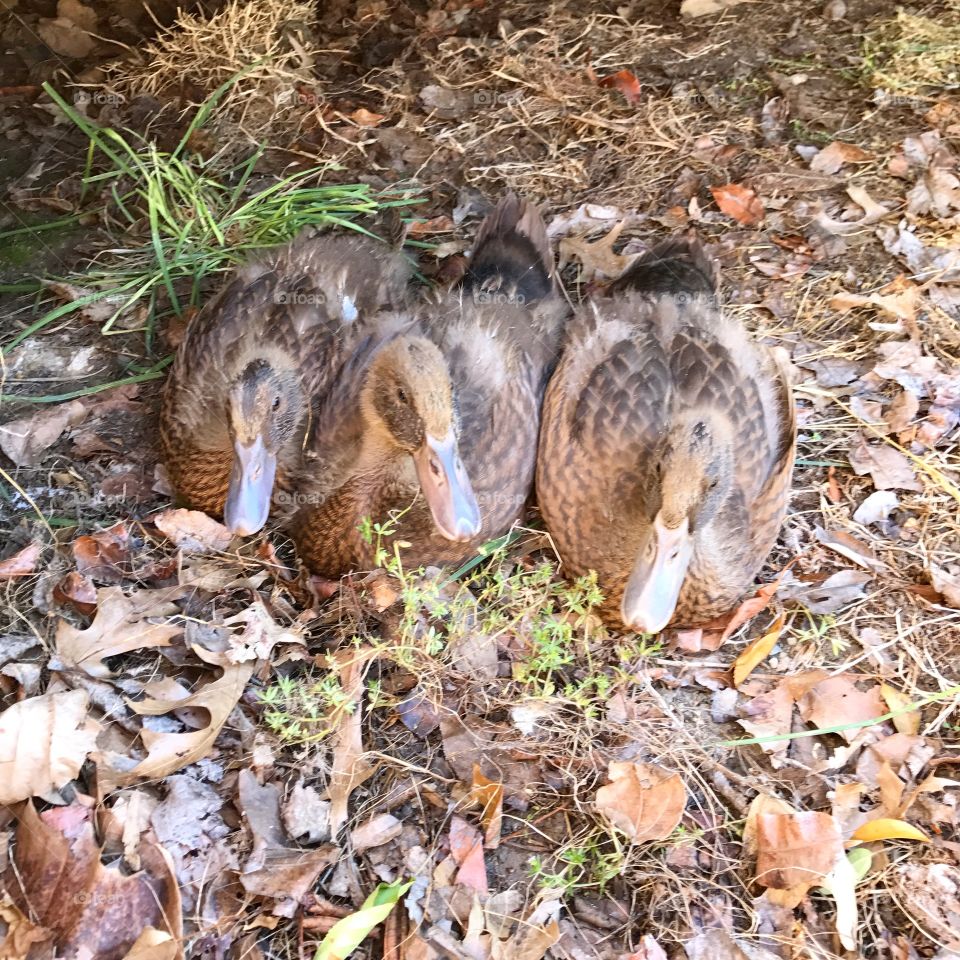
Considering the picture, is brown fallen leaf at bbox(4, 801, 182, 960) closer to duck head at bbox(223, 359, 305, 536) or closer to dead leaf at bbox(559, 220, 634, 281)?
duck head at bbox(223, 359, 305, 536)

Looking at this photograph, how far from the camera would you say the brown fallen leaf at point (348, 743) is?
108 inches

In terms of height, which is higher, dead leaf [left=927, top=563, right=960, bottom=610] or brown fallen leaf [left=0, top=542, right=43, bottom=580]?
brown fallen leaf [left=0, top=542, right=43, bottom=580]

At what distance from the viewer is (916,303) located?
4.07 metres

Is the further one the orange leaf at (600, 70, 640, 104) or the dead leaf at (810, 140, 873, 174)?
the orange leaf at (600, 70, 640, 104)

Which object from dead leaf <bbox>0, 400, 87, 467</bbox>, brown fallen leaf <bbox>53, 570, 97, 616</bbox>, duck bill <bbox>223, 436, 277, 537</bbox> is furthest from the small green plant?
dead leaf <bbox>0, 400, 87, 467</bbox>

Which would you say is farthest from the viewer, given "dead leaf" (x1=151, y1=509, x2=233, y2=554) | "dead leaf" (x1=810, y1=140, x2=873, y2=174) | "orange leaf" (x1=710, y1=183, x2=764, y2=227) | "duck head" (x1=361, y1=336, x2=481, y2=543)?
"dead leaf" (x1=810, y1=140, x2=873, y2=174)

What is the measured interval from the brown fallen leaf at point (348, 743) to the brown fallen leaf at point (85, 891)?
0.49 meters

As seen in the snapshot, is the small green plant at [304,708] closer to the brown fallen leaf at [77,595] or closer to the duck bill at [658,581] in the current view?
the brown fallen leaf at [77,595]

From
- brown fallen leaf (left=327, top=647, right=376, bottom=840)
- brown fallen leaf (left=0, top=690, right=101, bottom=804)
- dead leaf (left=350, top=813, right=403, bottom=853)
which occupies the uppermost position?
brown fallen leaf (left=0, top=690, right=101, bottom=804)

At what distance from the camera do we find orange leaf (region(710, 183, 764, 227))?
4.45 m

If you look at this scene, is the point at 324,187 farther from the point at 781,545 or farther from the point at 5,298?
the point at 781,545

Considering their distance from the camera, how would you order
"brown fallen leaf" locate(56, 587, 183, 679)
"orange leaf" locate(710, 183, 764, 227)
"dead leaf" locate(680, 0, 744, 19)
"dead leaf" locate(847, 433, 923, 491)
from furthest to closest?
"dead leaf" locate(680, 0, 744, 19), "orange leaf" locate(710, 183, 764, 227), "dead leaf" locate(847, 433, 923, 491), "brown fallen leaf" locate(56, 587, 183, 679)

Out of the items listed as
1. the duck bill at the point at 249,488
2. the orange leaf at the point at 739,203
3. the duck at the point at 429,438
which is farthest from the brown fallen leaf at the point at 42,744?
the orange leaf at the point at 739,203

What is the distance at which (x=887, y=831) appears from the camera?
2729mm
